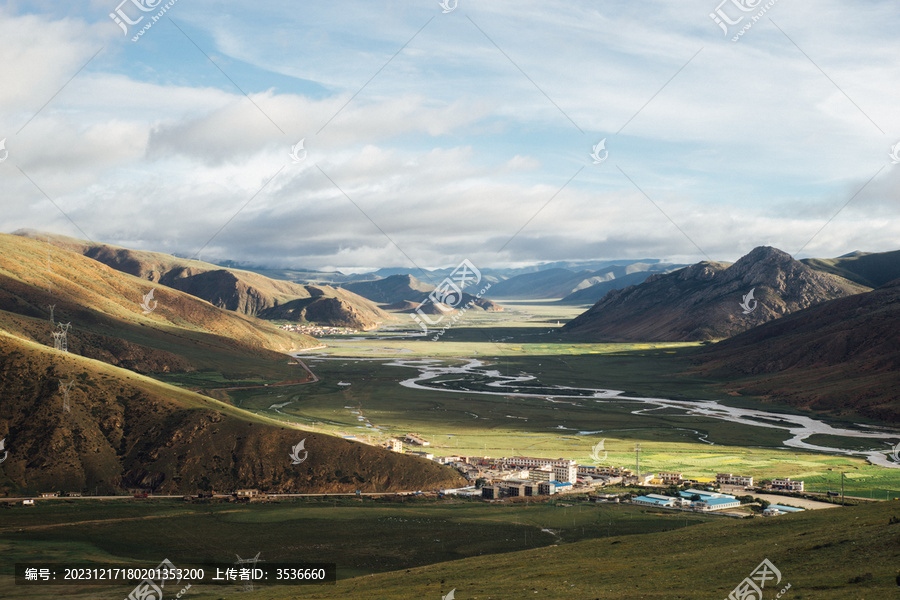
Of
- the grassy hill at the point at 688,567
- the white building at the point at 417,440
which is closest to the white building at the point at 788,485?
the grassy hill at the point at 688,567

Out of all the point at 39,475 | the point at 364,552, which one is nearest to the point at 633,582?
the point at 364,552

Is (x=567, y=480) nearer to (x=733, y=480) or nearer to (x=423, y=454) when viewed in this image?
(x=733, y=480)

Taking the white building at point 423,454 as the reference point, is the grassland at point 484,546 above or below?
below

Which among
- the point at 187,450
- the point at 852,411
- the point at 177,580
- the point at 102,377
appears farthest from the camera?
the point at 852,411

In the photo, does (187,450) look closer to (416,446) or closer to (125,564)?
(125,564)

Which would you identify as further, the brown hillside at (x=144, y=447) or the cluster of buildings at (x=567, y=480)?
the brown hillside at (x=144, y=447)
